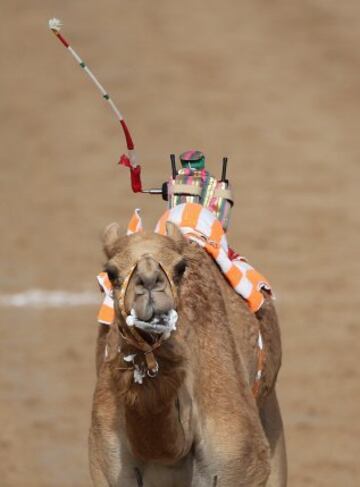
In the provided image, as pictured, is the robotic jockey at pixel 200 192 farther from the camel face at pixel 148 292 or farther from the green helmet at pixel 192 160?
the camel face at pixel 148 292

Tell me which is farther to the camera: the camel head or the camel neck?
the camel neck

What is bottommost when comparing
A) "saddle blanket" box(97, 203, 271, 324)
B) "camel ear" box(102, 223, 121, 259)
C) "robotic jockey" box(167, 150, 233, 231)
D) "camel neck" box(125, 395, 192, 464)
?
"camel neck" box(125, 395, 192, 464)

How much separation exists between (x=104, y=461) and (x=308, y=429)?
4458 mm

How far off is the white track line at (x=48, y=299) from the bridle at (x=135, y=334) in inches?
282

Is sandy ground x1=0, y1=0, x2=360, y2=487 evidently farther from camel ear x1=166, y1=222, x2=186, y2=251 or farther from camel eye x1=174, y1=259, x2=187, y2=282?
camel eye x1=174, y1=259, x2=187, y2=282

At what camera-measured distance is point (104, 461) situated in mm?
6266

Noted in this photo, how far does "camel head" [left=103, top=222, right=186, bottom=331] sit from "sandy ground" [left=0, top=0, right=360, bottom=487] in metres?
4.45

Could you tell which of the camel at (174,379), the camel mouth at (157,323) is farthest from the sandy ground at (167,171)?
the camel mouth at (157,323)

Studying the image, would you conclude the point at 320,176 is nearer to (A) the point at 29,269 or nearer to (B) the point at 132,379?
(A) the point at 29,269

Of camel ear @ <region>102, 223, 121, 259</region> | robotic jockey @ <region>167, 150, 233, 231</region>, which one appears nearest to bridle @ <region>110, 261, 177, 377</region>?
camel ear @ <region>102, 223, 121, 259</region>

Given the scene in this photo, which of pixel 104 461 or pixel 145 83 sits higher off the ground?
pixel 145 83

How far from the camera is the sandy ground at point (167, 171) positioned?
35.4ft

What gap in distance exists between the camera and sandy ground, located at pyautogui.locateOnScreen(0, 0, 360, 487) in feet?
35.4

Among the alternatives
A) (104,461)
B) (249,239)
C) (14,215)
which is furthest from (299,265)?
(104,461)
